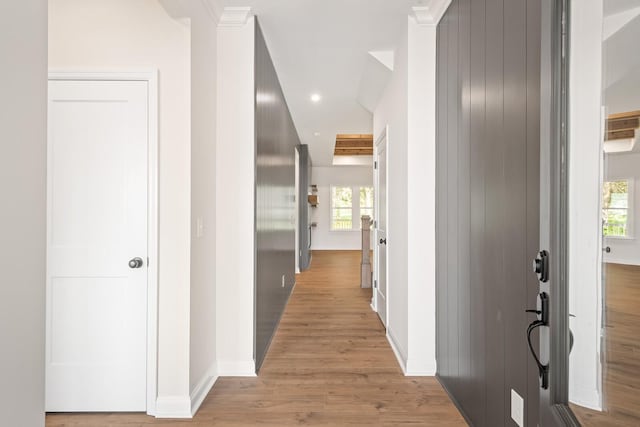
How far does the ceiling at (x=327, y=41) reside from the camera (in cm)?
252

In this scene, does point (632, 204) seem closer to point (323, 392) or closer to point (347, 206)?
point (323, 392)

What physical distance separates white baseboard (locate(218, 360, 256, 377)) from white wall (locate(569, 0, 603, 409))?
7.01 feet

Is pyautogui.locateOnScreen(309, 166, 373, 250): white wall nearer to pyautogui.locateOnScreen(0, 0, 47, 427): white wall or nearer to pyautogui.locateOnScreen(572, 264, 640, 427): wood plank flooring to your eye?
pyautogui.locateOnScreen(0, 0, 47, 427): white wall

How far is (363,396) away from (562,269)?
5.78 feet

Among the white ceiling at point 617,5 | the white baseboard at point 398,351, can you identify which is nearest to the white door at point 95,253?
the white baseboard at point 398,351

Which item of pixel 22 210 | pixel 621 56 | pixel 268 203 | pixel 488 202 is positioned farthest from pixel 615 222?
pixel 268 203

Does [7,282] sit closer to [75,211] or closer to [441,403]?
[75,211]

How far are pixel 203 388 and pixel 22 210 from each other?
182cm

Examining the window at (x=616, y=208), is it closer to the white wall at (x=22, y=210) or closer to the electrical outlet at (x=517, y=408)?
the electrical outlet at (x=517, y=408)

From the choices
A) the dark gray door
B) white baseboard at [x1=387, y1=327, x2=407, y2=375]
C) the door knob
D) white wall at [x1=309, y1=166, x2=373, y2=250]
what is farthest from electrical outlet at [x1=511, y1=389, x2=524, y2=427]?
white wall at [x1=309, y1=166, x2=373, y2=250]

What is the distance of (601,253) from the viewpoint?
812 millimetres

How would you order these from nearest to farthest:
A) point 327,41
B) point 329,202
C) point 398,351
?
1. point 398,351
2. point 327,41
3. point 329,202

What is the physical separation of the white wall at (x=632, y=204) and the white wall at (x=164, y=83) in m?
1.97

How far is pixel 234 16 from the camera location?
8.33ft
